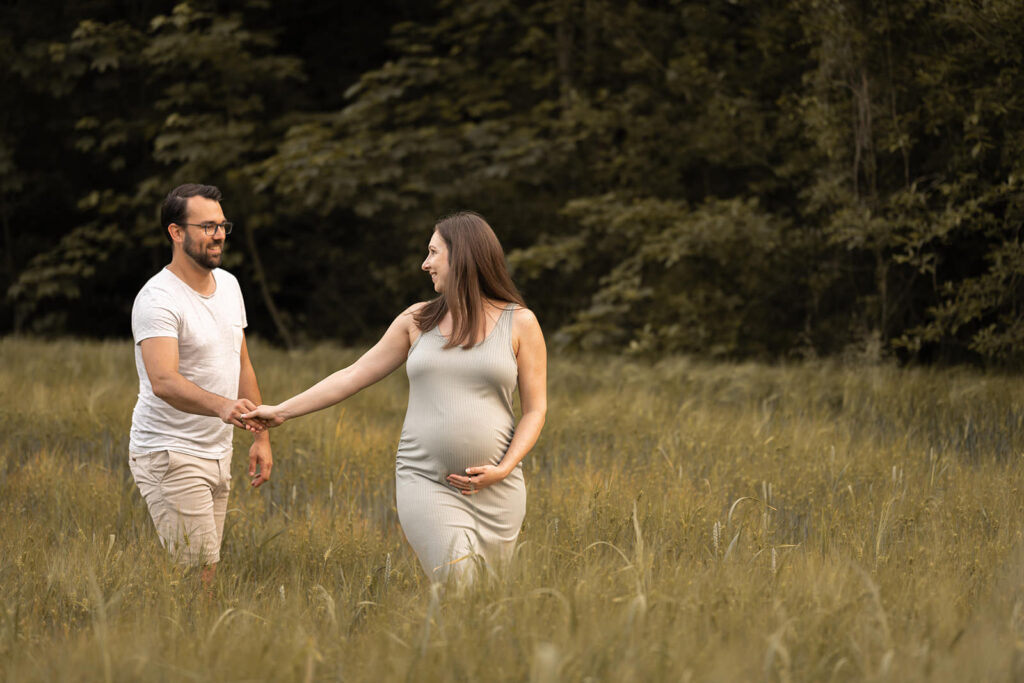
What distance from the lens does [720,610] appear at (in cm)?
300

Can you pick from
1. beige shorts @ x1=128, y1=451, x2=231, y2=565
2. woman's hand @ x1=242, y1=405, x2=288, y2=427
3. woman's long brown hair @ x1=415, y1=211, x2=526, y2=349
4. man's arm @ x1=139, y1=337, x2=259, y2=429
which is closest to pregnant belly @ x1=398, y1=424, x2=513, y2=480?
woman's long brown hair @ x1=415, y1=211, x2=526, y2=349

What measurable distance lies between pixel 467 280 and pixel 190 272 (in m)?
1.41

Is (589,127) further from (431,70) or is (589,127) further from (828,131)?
(828,131)

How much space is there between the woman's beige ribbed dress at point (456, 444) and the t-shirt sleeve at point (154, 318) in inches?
45.5

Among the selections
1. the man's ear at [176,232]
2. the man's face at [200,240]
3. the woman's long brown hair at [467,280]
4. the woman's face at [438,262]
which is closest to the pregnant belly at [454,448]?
the woman's long brown hair at [467,280]

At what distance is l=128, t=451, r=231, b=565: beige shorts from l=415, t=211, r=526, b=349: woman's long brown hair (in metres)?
1.27

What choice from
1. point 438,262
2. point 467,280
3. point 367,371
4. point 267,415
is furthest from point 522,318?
point 267,415

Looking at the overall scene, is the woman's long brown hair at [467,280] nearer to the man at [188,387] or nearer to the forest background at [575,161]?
the man at [188,387]

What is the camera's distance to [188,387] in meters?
4.11

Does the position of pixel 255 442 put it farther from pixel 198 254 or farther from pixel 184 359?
pixel 198 254

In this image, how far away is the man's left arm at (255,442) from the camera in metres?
4.66

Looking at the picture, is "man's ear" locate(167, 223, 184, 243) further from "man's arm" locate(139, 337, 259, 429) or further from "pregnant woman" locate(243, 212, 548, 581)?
"pregnant woman" locate(243, 212, 548, 581)

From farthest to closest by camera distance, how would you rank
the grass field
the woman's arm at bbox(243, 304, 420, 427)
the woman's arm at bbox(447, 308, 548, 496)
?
the woman's arm at bbox(243, 304, 420, 427) → the woman's arm at bbox(447, 308, 548, 496) → the grass field

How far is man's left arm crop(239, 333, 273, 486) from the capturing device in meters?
4.66
